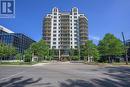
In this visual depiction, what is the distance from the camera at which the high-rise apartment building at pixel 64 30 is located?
5758 inches

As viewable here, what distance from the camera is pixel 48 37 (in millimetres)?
146375

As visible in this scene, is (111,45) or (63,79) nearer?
(63,79)

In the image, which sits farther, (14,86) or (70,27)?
(70,27)

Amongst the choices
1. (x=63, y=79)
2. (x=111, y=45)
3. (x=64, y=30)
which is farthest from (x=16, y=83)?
(x=64, y=30)

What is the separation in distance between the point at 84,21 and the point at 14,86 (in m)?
139

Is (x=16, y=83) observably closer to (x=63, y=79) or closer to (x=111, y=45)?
(x=63, y=79)

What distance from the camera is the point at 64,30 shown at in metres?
148

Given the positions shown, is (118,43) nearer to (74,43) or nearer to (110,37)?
(110,37)

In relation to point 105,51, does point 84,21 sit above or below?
above

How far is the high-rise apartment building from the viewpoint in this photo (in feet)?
480

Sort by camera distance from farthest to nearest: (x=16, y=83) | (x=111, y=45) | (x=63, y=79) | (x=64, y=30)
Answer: (x=64, y=30)
(x=111, y=45)
(x=63, y=79)
(x=16, y=83)

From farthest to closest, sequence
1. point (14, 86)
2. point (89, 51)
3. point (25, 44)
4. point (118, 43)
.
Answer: point (25, 44)
point (89, 51)
point (118, 43)
point (14, 86)

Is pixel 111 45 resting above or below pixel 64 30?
below

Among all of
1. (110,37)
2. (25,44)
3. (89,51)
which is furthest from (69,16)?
(110,37)
